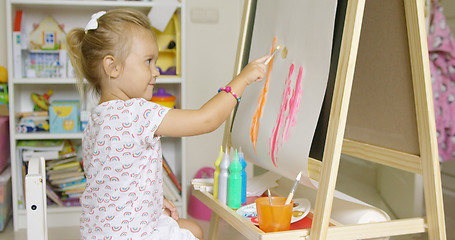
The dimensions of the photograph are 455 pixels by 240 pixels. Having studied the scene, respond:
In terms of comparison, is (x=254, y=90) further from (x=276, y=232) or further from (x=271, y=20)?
(x=276, y=232)

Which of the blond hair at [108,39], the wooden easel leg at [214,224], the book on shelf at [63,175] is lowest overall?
the book on shelf at [63,175]

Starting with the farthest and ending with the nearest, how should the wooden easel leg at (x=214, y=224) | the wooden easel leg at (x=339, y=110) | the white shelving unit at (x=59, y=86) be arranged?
the white shelving unit at (x=59, y=86)
the wooden easel leg at (x=214, y=224)
the wooden easel leg at (x=339, y=110)

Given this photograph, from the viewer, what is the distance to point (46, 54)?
2846 millimetres

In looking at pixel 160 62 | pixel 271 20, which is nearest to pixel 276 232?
pixel 271 20

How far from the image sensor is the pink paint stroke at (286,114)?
135cm

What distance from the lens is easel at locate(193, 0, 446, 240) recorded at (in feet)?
3.77

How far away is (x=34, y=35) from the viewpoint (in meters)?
2.83

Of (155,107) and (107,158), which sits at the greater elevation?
(155,107)

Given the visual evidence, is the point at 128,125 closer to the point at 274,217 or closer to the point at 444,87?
the point at 274,217

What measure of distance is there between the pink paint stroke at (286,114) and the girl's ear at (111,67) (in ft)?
1.53

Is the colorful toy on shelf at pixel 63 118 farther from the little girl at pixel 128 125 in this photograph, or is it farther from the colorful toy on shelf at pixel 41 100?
the little girl at pixel 128 125

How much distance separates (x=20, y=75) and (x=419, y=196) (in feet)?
7.32

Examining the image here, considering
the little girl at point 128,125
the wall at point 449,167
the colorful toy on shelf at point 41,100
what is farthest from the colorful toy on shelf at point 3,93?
the wall at point 449,167

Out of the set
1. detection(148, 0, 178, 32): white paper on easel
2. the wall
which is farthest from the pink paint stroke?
detection(148, 0, 178, 32): white paper on easel
